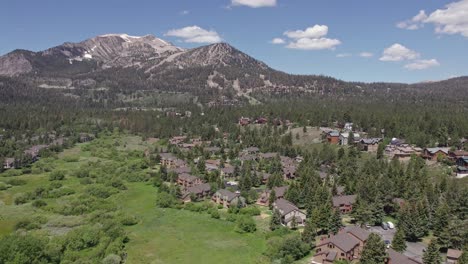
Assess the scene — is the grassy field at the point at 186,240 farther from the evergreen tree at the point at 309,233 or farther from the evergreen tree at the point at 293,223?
the evergreen tree at the point at 293,223

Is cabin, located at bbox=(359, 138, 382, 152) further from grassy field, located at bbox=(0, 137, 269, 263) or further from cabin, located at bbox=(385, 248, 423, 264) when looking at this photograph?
cabin, located at bbox=(385, 248, 423, 264)

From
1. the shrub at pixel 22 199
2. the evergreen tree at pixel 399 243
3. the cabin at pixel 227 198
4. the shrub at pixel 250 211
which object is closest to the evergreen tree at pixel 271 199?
the shrub at pixel 250 211

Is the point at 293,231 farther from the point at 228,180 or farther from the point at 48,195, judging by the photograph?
the point at 48,195

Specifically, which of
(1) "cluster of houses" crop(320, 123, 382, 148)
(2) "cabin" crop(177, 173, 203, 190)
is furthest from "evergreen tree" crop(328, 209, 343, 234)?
(1) "cluster of houses" crop(320, 123, 382, 148)

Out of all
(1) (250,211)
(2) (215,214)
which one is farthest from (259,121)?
(2) (215,214)

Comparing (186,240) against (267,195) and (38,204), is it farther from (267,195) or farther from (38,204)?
(38,204)
